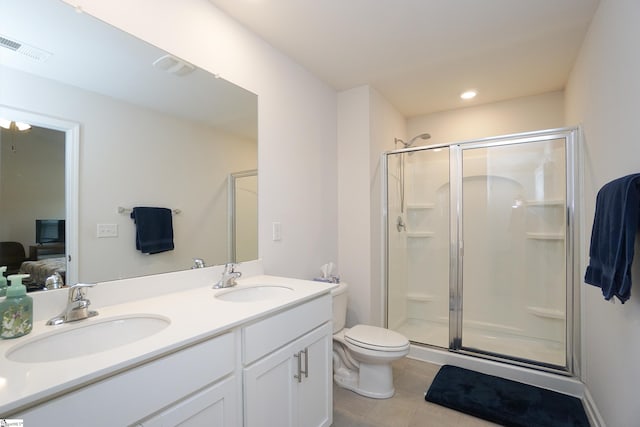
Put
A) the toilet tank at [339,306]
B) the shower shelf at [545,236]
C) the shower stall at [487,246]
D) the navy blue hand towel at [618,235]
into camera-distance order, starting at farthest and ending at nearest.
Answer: the shower shelf at [545,236]
the shower stall at [487,246]
the toilet tank at [339,306]
the navy blue hand towel at [618,235]

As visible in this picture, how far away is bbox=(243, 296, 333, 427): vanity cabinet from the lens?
116cm

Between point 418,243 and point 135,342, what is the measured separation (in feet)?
9.39

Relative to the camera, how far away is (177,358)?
0.89 metres

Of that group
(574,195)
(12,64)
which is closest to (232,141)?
(12,64)

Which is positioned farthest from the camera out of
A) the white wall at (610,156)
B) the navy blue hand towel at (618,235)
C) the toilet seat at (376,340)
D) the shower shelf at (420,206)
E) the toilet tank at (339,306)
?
the shower shelf at (420,206)

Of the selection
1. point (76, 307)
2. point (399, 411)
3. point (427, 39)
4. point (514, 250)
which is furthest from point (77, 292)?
point (514, 250)

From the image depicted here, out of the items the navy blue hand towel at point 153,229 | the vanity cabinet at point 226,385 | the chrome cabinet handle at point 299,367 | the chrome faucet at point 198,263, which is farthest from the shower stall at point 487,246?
the navy blue hand towel at point 153,229

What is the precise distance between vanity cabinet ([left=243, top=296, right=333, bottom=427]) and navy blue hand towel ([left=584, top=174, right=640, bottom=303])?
1268 mm

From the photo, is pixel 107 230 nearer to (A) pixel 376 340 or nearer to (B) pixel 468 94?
(A) pixel 376 340

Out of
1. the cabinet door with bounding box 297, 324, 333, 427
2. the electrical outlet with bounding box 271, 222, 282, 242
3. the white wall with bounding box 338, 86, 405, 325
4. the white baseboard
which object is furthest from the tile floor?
the electrical outlet with bounding box 271, 222, 282, 242

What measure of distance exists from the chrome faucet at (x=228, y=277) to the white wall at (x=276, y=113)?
32 centimetres

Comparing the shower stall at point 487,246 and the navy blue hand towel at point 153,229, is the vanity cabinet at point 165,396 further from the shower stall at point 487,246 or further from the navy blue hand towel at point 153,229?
the shower stall at point 487,246

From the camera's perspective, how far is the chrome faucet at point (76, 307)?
1.04m

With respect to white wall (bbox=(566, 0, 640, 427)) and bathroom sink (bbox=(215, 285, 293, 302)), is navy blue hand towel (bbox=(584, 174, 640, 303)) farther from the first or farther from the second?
bathroom sink (bbox=(215, 285, 293, 302))
